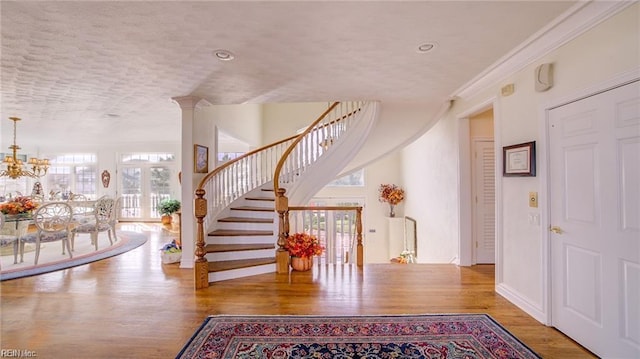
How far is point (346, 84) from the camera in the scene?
331 cm

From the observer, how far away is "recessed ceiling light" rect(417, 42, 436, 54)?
7.70 ft

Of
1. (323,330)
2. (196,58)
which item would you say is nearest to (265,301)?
(323,330)

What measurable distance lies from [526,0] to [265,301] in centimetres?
333

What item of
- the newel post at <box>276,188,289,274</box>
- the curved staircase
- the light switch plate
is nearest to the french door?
the curved staircase

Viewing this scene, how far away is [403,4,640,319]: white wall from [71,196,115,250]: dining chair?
6.22 metres

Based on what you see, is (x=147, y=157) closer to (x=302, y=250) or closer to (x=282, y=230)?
(x=282, y=230)

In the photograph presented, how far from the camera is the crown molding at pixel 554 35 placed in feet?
5.88

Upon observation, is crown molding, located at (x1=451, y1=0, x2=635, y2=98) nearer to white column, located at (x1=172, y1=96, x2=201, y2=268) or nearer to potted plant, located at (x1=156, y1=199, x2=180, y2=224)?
white column, located at (x1=172, y1=96, x2=201, y2=268)

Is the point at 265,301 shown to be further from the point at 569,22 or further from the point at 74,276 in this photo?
the point at 569,22

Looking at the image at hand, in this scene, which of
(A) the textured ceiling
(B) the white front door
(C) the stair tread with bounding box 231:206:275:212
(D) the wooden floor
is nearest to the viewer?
(B) the white front door

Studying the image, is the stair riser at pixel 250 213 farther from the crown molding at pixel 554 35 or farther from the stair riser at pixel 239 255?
the crown molding at pixel 554 35

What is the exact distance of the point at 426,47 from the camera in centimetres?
240

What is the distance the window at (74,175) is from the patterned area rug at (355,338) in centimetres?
871

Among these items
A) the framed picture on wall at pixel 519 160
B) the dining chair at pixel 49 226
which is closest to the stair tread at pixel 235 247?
the dining chair at pixel 49 226
